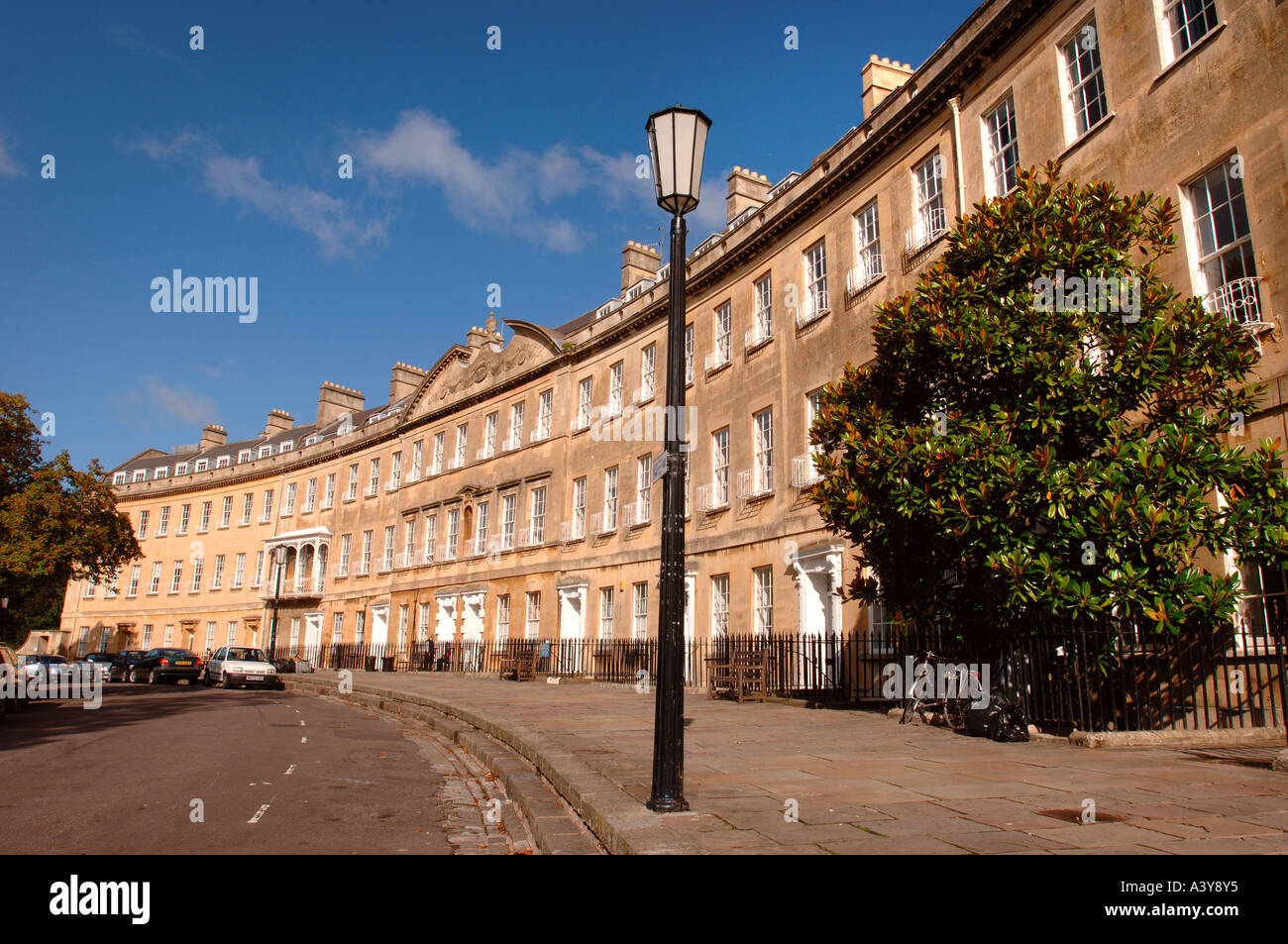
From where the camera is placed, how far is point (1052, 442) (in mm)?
10273

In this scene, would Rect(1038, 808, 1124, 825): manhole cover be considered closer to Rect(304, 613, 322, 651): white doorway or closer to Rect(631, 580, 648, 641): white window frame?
Rect(631, 580, 648, 641): white window frame

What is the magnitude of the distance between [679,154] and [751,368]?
15770mm

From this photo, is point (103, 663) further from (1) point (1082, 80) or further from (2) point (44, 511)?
(1) point (1082, 80)

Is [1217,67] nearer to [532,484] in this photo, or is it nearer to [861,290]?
[861,290]

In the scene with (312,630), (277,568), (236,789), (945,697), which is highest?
(277,568)

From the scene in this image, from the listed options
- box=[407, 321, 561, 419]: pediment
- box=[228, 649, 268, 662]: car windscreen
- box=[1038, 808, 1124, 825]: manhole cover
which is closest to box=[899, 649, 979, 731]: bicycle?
box=[1038, 808, 1124, 825]: manhole cover

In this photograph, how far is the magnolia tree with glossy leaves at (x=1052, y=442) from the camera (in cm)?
943

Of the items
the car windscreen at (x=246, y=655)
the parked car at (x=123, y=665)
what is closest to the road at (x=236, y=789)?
the car windscreen at (x=246, y=655)

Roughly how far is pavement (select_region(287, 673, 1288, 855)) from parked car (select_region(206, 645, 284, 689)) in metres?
Answer: 18.3

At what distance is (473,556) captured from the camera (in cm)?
3416

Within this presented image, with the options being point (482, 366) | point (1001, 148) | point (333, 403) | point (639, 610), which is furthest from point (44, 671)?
point (333, 403)

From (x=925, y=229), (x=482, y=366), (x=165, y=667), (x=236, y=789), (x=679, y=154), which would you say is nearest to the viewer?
(x=679, y=154)
